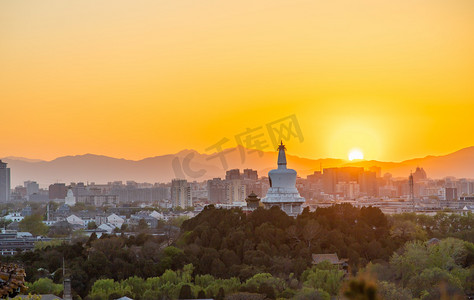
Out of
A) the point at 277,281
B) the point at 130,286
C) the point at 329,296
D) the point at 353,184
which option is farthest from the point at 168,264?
the point at 353,184

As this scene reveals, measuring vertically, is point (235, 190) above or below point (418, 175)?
below

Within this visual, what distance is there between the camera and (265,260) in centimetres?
3152

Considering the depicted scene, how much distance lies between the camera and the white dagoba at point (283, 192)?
40.4m

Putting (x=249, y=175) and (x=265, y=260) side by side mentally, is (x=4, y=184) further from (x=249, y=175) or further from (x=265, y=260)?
(x=265, y=260)

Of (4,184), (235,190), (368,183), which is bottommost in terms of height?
(235,190)

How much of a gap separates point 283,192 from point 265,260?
9446 mm

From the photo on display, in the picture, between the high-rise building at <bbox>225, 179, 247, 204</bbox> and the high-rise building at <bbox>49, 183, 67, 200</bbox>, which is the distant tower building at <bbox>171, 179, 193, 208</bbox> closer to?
the high-rise building at <bbox>225, 179, 247, 204</bbox>

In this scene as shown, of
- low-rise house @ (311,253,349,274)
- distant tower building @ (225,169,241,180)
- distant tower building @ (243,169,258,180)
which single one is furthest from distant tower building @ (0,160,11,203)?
low-rise house @ (311,253,349,274)

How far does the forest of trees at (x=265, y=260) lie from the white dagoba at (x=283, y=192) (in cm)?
240

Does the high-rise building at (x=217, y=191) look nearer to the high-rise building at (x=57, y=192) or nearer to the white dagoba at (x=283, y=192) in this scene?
the high-rise building at (x=57, y=192)

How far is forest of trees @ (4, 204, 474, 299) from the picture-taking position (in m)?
27.5

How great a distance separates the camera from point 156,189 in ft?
596

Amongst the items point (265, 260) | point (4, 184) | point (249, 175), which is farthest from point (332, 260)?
point (4, 184)

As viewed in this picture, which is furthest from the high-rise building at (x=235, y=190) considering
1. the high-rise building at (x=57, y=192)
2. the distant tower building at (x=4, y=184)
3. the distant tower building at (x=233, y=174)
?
the distant tower building at (x=4, y=184)
